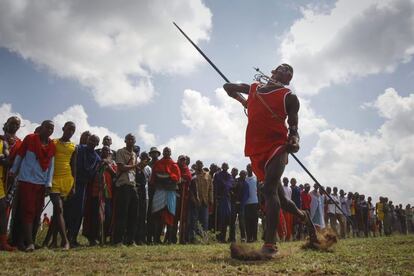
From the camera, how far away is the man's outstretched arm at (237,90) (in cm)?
626

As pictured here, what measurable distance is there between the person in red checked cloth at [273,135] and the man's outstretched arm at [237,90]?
1.12 feet

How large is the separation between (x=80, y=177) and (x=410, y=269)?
21.2 feet

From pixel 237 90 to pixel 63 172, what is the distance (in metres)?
3.57

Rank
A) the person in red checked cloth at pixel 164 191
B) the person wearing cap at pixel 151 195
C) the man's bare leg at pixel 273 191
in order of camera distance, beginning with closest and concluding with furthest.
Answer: the man's bare leg at pixel 273 191 < the person in red checked cloth at pixel 164 191 < the person wearing cap at pixel 151 195

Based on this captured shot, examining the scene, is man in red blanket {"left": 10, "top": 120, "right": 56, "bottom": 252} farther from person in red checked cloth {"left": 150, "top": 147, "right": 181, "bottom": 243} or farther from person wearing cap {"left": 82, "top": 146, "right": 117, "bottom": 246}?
person in red checked cloth {"left": 150, "top": 147, "right": 181, "bottom": 243}

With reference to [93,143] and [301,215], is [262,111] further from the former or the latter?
[93,143]

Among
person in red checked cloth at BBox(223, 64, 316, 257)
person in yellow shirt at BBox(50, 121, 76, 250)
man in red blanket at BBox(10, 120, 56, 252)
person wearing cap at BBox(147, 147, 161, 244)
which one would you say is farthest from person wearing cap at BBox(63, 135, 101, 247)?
person in red checked cloth at BBox(223, 64, 316, 257)

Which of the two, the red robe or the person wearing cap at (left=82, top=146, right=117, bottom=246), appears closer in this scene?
the red robe

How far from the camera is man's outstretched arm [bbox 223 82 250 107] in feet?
20.5

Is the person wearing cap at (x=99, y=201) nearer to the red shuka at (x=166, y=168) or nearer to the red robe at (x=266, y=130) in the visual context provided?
the red shuka at (x=166, y=168)

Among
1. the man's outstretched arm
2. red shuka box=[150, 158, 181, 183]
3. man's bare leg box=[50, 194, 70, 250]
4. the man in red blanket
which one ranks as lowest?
man's bare leg box=[50, 194, 70, 250]

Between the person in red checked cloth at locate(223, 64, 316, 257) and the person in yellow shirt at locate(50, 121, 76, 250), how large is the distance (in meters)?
3.57

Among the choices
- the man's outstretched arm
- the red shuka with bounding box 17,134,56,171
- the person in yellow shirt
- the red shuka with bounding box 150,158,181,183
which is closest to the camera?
the man's outstretched arm

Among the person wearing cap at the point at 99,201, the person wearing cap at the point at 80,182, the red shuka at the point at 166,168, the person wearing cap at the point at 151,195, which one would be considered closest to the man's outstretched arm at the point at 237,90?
the person wearing cap at the point at 80,182
